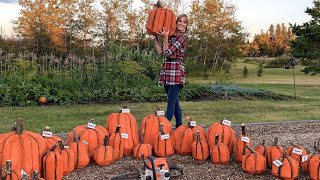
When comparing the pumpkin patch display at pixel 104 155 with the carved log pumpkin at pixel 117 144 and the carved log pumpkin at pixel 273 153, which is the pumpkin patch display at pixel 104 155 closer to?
the carved log pumpkin at pixel 117 144

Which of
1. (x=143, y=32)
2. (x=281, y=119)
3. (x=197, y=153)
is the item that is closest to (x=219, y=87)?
(x=281, y=119)

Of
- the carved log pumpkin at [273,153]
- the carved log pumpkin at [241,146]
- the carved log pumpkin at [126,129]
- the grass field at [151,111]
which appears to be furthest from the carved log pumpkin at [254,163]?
the grass field at [151,111]

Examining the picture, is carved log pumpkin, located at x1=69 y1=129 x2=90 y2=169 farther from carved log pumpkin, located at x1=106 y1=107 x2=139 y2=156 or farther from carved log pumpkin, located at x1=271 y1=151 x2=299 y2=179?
carved log pumpkin, located at x1=271 y1=151 x2=299 y2=179

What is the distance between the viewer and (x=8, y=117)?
7000 mm

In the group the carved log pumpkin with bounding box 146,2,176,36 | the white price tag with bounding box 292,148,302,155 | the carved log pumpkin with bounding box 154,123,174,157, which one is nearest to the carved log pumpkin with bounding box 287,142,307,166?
the white price tag with bounding box 292,148,302,155

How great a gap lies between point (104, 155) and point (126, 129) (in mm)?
465

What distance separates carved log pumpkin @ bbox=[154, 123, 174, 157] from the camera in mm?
4453

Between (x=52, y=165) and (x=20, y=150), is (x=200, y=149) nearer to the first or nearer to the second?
(x=52, y=165)

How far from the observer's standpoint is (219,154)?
4312 mm

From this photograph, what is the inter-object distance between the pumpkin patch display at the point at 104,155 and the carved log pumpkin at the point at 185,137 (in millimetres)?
783

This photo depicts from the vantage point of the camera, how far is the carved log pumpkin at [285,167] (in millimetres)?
3873

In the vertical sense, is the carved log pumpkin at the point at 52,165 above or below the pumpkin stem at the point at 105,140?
below

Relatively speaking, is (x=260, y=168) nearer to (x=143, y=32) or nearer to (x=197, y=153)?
(x=197, y=153)

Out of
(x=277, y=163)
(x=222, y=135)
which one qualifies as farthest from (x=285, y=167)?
(x=222, y=135)
